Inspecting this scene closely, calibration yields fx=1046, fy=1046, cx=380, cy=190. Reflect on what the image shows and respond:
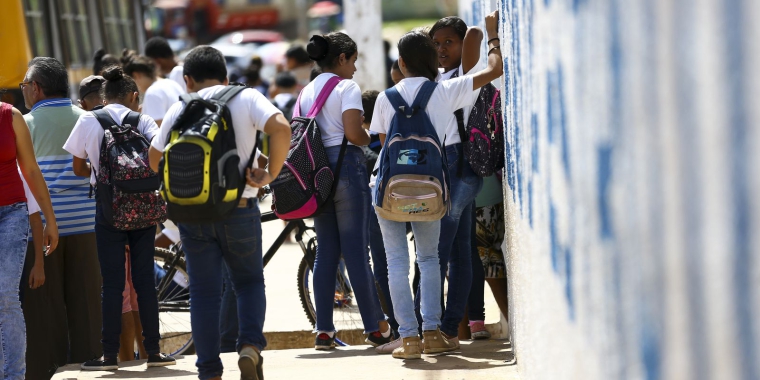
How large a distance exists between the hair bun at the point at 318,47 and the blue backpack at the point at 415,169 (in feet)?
2.55

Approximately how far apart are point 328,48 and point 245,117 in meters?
1.34

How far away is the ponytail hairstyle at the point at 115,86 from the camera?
223 inches

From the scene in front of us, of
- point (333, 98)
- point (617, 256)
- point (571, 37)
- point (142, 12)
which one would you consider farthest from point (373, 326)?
point (142, 12)

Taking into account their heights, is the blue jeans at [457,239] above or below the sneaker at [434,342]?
above

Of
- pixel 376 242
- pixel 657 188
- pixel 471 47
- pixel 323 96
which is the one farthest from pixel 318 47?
pixel 657 188

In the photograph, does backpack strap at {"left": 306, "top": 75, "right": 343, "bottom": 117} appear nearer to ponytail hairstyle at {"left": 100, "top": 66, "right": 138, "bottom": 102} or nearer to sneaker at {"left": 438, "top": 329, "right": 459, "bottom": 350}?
ponytail hairstyle at {"left": 100, "top": 66, "right": 138, "bottom": 102}

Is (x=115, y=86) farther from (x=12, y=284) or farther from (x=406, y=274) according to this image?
(x=406, y=274)

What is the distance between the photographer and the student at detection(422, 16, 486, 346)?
534 centimetres

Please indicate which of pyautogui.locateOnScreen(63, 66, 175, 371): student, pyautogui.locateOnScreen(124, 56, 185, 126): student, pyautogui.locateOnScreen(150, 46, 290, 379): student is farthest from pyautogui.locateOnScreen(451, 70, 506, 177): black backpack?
pyautogui.locateOnScreen(124, 56, 185, 126): student

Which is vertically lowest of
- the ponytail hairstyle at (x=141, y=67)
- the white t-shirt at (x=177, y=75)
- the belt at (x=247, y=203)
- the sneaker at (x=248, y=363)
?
the sneaker at (x=248, y=363)

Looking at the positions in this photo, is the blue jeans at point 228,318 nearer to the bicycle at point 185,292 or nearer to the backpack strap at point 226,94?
the bicycle at point 185,292

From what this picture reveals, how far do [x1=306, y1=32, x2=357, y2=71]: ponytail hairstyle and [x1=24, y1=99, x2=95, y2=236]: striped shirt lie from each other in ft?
4.73

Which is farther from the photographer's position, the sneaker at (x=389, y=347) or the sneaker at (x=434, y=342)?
the sneaker at (x=389, y=347)

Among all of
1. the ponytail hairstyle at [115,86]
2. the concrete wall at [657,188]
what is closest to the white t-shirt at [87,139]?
the ponytail hairstyle at [115,86]
